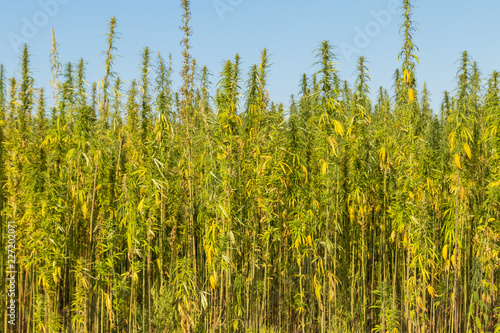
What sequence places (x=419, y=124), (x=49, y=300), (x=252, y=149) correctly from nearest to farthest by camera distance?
(x=49, y=300) < (x=252, y=149) < (x=419, y=124)

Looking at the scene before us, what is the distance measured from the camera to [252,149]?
5.70 metres

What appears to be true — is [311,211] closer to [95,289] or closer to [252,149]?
[252,149]

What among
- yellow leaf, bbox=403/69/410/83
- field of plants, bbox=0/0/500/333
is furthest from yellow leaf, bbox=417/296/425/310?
yellow leaf, bbox=403/69/410/83

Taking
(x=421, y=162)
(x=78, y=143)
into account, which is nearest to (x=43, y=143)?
(x=78, y=143)

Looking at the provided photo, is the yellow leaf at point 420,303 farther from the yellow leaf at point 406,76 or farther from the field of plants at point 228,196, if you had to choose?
the yellow leaf at point 406,76

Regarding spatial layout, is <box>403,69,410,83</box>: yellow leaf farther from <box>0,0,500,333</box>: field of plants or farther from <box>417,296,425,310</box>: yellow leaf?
<box>417,296,425,310</box>: yellow leaf

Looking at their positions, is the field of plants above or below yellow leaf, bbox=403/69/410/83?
below

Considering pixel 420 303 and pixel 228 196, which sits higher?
pixel 228 196

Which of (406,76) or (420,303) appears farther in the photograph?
(420,303)

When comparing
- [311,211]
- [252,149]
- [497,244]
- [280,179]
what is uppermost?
[252,149]

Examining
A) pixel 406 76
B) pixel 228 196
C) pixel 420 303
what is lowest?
pixel 420 303

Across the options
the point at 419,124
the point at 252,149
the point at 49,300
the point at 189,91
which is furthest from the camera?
the point at 419,124

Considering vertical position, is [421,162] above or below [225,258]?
above

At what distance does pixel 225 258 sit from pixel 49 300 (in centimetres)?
246
